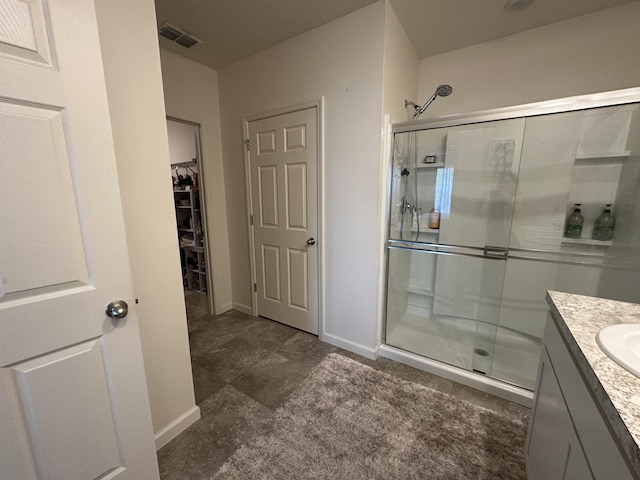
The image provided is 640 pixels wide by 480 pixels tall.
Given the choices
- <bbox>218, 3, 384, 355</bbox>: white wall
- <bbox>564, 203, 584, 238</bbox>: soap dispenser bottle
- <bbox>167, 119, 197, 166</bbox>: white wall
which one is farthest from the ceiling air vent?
<bbox>564, 203, 584, 238</bbox>: soap dispenser bottle

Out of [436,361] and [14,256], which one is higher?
[14,256]

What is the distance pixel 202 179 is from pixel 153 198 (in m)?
1.54

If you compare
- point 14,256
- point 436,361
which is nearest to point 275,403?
point 436,361

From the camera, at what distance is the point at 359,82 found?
185 cm

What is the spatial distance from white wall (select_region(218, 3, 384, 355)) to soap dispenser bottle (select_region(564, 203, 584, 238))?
58.6 inches

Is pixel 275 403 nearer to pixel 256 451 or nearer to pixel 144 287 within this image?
pixel 256 451

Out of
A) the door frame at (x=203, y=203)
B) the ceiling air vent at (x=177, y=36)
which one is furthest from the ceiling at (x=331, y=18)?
the door frame at (x=203, y=203)

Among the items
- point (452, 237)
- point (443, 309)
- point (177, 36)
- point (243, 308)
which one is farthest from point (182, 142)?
point (443, 309)

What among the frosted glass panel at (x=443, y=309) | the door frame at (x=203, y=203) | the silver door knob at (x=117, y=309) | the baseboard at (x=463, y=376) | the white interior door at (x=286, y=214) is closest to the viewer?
the silver door knob at (x=117, y=309)

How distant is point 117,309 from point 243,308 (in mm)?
2110

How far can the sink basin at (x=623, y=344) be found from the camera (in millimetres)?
641

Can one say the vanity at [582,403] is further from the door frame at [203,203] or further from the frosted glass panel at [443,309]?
the door frame at [203,203]

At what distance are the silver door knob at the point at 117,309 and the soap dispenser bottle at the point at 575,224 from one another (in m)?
→ 2.84

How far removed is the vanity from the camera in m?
0.51
